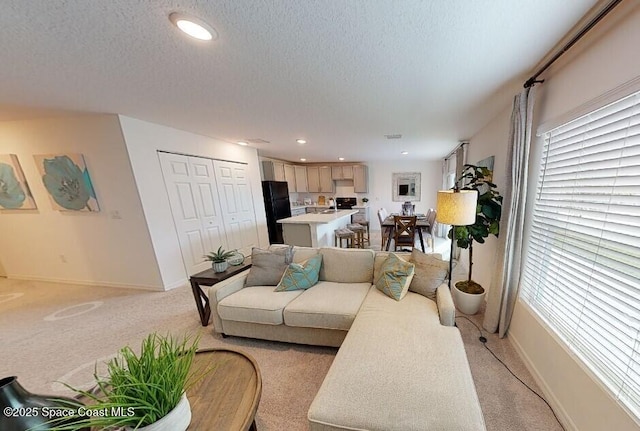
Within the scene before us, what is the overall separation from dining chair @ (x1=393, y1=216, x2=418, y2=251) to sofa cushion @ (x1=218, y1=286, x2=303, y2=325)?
262 centimetres

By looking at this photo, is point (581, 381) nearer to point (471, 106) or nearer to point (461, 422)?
point (461, 422)

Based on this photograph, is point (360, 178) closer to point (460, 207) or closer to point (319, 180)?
point (319, 180)

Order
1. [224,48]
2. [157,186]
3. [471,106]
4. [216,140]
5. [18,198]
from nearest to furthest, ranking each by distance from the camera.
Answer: [224,48]
[471,106]
[157,186]
[18,198]
[216,140]

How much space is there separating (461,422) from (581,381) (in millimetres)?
913

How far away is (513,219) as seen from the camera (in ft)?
5.92

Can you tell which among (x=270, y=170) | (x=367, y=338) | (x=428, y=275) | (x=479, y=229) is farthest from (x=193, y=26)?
(x=270, y=170)

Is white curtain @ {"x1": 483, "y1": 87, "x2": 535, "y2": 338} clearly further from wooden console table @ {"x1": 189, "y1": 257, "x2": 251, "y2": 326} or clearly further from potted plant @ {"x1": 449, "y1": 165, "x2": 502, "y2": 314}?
wooden console table @ {"x1": 189, "y1": 257, "x2": 251, "y2": 326}

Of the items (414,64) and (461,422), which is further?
(414,64)

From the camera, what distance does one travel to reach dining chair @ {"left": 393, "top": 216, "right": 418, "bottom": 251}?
393 cm

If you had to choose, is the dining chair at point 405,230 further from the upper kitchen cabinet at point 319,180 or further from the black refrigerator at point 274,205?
the upper kitchen cabinet at point 319,180

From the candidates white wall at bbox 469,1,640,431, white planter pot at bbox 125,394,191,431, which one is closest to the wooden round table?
white planter pot at bbox 125,394,191,431

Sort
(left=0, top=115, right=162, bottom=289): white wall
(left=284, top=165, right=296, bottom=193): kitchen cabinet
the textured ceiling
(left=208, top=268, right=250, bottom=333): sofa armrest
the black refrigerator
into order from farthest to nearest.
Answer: (left=284, top=165, right=296, bottom=193): kitchen cabinet, the black refrigerator, (left=0, top=115, right=162, bottom=289): white wall, (left=208, top=268, right=250, bottom=333): sofa armrest, the textured ceiling

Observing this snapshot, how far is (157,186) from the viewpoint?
3.09 meters

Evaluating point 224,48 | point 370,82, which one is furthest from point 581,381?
point 224,48
